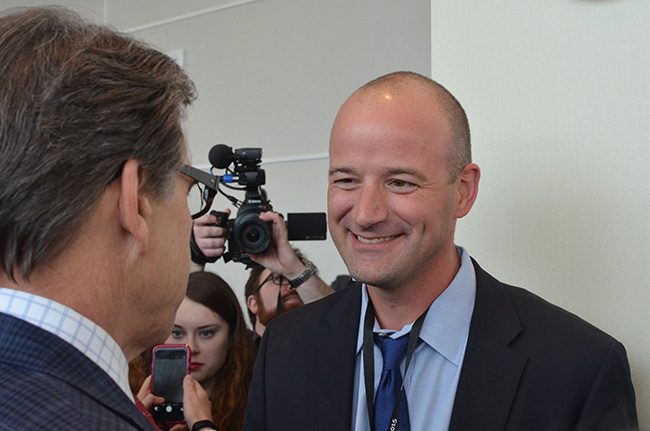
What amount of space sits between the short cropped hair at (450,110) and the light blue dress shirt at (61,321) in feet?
2.76

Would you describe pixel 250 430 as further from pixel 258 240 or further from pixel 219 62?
pixel 219 62

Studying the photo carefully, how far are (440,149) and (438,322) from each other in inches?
14.0

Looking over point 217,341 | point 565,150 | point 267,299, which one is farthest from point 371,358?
point 267,299

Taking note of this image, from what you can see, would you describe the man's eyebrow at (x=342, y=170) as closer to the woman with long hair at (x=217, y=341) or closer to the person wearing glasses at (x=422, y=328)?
the person wearing glasses at (x=422, y=328)

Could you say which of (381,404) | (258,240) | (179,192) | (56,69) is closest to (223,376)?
(258,240)

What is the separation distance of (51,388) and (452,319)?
871 mm

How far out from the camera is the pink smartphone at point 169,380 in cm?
181

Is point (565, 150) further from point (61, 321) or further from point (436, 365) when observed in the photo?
point (61, 321)

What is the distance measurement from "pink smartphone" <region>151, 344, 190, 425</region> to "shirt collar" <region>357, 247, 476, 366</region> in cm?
68

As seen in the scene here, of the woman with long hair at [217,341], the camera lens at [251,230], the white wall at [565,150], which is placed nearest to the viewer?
the white wall at [565,150]

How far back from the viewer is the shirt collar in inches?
51.7

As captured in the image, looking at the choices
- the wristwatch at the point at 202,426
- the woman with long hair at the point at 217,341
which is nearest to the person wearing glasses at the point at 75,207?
the wristwatch at the point at 202,426

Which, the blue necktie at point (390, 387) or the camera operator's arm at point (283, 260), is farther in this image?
the camera operator's arm at point (283, 260)

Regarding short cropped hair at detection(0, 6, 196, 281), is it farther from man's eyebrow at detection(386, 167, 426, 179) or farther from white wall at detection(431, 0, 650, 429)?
white wall at detection(431, 0, 650, 429)
